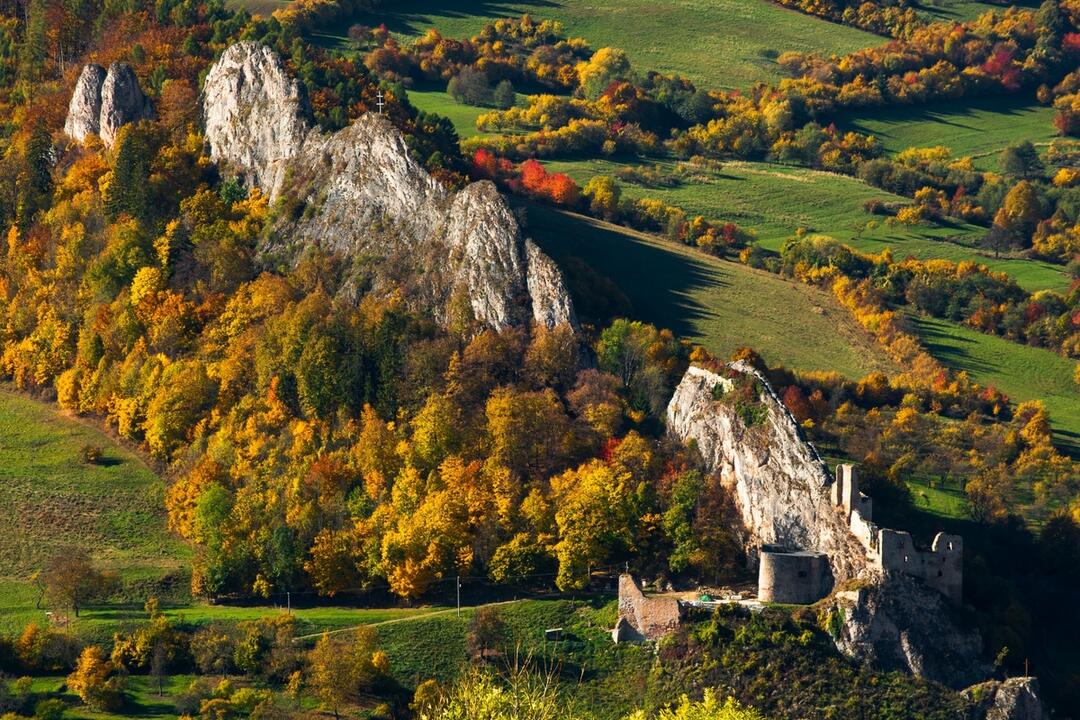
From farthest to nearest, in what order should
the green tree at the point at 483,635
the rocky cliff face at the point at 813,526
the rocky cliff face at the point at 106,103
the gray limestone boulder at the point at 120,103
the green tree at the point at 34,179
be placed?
the rocky cliff face at the point at 106,103, the gray limestone boulder at the point at 120,103, the green tree at the point at 34,179, the green tree at the point at 483,635, the rocky cliff face at the point at 813,526

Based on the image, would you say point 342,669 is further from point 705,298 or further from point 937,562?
point 705,298

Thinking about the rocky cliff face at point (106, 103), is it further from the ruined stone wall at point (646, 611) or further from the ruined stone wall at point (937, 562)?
the ruined stone wall at point (937, 562)

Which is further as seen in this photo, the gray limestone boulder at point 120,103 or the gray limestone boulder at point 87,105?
the gray limestone boulder at point 87,105

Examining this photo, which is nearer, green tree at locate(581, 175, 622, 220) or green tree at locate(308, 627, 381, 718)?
green tree at locate(308, 627, 381, 718)

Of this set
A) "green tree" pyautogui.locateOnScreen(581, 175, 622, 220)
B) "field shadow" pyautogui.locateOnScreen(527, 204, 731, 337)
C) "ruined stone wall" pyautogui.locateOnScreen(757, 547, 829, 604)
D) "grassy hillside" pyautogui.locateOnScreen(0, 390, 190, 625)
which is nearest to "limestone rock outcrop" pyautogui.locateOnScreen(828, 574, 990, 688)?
"ruined stone wall" pyautogui.locateOnScreen(757, 547, 829, 604)

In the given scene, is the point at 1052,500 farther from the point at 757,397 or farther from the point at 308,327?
the point at 308,327

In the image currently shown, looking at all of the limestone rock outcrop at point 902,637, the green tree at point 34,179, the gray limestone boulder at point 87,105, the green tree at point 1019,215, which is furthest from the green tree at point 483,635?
the green tree at point 1019,215

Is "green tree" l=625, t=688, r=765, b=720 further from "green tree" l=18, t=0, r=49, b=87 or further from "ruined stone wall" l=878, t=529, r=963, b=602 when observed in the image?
"green tree" l=18, t=0, r=49, b=87
